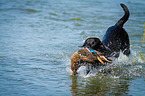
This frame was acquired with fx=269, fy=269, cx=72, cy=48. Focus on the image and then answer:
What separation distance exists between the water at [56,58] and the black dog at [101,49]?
30cm

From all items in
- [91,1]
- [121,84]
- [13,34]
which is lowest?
[121,84]

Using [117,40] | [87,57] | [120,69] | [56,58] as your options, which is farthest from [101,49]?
[56,58]

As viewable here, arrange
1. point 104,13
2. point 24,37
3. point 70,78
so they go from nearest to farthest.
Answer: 1. point 70,78
2. point 24,37
3. point 104,13

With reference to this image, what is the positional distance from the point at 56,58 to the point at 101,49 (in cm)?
157

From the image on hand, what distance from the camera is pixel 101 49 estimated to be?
17.6ft

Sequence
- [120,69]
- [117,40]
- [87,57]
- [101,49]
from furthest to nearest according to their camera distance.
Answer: [117,40]
[120,69]
[101,49]
[87,57]

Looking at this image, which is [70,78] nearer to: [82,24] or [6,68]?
[6,68]

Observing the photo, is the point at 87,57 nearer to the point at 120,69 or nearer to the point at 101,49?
the point at 101,49

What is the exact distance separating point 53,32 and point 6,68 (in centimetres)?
385

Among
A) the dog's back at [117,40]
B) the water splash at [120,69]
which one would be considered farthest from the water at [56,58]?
the dog's back at [117,40]

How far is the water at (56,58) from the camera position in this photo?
4777 millimetres

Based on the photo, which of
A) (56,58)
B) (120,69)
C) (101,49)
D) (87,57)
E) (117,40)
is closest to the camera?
(87,57)

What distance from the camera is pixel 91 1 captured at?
1869 cm

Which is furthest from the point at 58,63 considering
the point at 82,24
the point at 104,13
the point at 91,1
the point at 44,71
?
the point at 91,1
